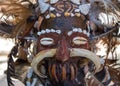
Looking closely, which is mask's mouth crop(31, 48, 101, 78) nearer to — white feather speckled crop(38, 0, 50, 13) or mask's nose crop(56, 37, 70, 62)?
mask's nose crop(56, 37, 70, 62)

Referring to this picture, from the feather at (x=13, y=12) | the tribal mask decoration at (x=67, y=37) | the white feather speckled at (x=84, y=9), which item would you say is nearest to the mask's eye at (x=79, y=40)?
Answer: the tribal mask decoration at (x=67, y=37)

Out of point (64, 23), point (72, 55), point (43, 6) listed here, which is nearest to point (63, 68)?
point (72, 55)

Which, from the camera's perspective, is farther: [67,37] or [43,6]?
[43,6]

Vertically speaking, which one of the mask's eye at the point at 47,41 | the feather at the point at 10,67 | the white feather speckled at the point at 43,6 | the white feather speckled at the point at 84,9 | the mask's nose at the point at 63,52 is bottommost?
the feather at the point at 10,67

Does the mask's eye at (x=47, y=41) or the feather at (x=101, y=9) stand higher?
the feather at (x=101, y=9)

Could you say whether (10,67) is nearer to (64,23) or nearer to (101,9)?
(64,23)

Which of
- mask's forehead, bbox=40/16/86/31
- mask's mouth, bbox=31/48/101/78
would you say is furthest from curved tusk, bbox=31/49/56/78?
mask's forehead, bbox=40/16/86/31

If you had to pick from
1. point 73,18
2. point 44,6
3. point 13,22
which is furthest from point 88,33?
point 13,22

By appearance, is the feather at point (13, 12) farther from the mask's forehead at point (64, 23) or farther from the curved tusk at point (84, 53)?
the curved tusk at point (84, 53)
